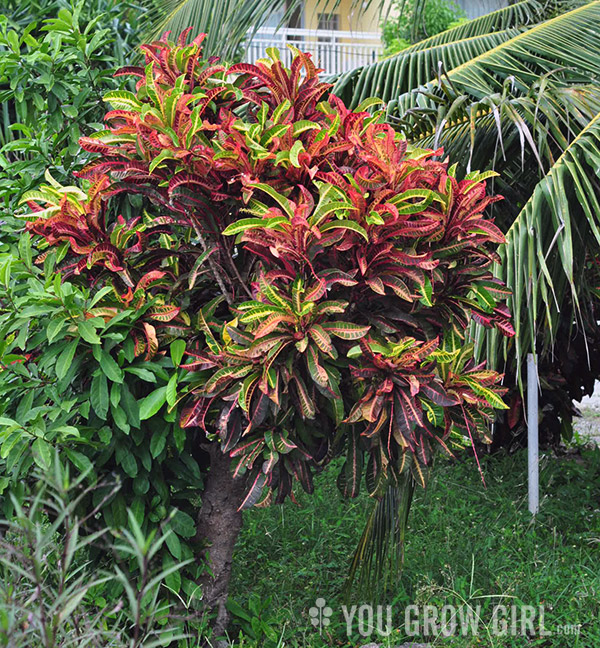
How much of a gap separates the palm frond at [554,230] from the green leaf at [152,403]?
1.16 metres

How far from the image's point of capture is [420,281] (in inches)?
77.4

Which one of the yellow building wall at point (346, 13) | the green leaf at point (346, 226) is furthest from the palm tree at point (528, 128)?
the green leaf at point (346, 226)

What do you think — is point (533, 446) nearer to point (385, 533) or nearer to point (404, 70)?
point (385, 533)

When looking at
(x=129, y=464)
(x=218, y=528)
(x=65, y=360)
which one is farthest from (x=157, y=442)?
(x=218, y=528)

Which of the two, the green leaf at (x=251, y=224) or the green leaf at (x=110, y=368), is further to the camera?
the green leaf at (x=110, y=368)

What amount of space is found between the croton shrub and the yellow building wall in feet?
5.60

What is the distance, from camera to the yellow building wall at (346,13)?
3871 mm

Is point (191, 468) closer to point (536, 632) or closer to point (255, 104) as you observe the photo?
point (255, 104)

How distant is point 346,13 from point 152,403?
1285 cm

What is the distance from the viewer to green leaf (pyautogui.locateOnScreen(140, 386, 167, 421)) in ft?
6.49

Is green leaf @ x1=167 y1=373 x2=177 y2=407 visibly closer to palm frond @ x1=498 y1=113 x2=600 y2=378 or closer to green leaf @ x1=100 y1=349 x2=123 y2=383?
green leaf @ x1=100 y1=349 x2=123 y2=383

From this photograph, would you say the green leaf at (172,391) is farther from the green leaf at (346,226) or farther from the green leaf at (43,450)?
the green leaf at (346,226)

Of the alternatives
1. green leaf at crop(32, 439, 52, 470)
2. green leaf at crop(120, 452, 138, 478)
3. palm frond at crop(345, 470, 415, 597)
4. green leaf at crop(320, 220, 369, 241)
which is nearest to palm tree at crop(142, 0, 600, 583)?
palm frond at crop(345, 470, 415, 597)

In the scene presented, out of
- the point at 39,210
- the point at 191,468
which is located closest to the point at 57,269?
the point at 39,210
